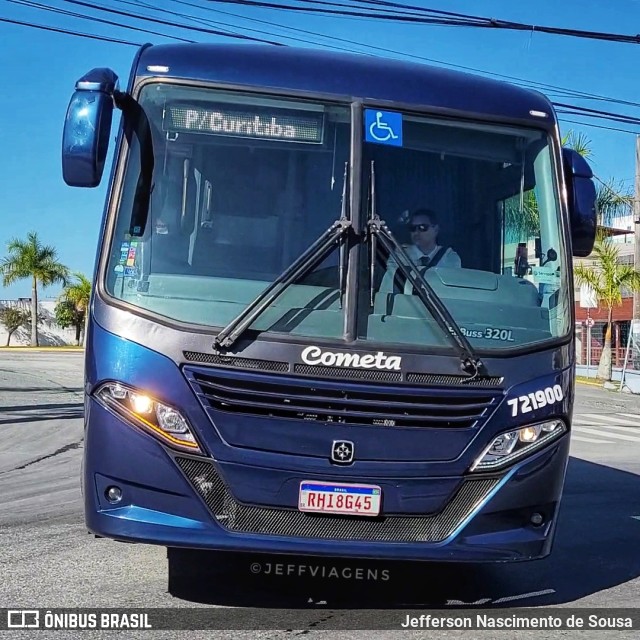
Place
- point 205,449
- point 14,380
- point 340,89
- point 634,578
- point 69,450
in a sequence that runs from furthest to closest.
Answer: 1. point 14,380
2. point 69,450
3. point 634,578
4. point 340,89
5. point 205,449

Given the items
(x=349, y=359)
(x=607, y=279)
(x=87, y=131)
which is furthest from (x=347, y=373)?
(x=607, y=279)

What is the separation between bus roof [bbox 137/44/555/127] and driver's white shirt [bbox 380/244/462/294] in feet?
2.82

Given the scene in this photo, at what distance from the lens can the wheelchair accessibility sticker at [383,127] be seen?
16.6ft

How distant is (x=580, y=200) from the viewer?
18.3 feet

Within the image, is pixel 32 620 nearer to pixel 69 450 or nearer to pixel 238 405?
pixel 238 405

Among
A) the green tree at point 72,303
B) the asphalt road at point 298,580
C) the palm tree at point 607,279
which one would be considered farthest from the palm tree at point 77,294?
the asphalt road at point 298,580

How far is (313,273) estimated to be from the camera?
4.75 meters

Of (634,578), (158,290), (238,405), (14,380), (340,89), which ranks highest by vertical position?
(340,89)

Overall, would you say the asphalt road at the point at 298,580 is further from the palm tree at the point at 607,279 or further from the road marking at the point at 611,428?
the palm tree at the point at 607,279

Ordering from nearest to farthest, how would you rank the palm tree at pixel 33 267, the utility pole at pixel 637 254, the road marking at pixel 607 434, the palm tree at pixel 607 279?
the road marking at pixel 607 434
the utility pole at pixel 637 254
the palm tree at pixel 607 279
the palm tree at pixel 33 267

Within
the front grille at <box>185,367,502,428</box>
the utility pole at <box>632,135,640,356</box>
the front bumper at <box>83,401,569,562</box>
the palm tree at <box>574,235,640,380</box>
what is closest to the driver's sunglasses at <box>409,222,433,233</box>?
the front grille at <box>185,367,502,428</box>

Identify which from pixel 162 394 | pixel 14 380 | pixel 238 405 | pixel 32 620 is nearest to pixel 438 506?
pixel 238 405

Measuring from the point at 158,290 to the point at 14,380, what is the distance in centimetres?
2143

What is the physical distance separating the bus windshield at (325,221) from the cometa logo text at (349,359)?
12cm
